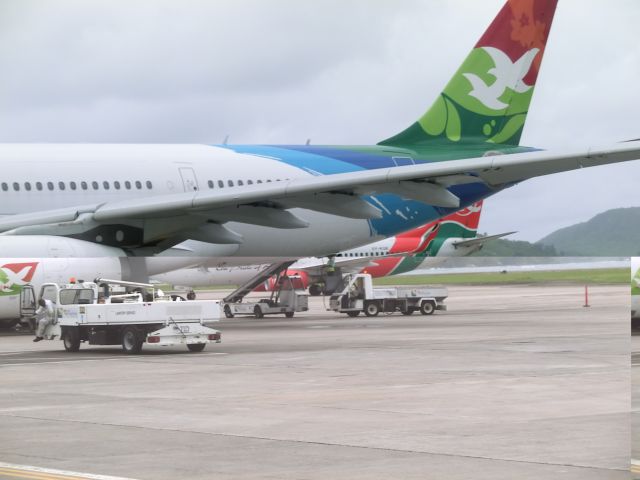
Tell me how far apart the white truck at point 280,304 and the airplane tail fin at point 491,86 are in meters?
6.90

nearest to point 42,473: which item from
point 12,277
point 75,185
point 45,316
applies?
point 45,316

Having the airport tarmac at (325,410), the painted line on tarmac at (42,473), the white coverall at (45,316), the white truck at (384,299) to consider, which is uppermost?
the white truck at (384,299)

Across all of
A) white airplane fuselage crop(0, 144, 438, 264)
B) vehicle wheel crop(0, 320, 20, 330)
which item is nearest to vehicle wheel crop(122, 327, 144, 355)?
white airplane fuselage crop(0, 144, 438, 264)

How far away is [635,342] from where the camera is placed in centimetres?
661

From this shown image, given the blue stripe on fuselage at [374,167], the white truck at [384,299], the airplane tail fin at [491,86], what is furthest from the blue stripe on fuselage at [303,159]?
the white truck at [384,299]

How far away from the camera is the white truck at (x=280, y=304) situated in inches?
1496

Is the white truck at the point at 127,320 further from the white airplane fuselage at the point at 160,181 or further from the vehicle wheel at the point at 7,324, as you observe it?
the vehicle wheel at the point at 7,324

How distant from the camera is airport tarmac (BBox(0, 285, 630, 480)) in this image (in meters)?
9.00

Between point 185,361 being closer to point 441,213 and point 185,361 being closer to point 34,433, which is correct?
point 34,433

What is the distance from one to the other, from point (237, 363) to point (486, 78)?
1807cm

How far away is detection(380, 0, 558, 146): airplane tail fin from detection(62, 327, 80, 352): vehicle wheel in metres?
14.6

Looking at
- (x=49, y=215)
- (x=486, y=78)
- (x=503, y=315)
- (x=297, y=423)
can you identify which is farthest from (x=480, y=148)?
(x=297, y=423)

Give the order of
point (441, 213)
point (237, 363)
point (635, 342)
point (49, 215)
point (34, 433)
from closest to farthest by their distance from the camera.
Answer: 1. point (635, 342)
2. point (34, 433)
3. point (237, 363)
4. point (49, 215)
5. point (441, 213)

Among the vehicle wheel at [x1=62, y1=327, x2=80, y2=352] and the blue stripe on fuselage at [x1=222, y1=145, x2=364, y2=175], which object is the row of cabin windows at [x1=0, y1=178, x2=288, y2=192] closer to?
the blue stripe on fuselage at [x1=222, y1=145, x2=364, y2=175]
